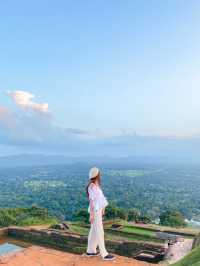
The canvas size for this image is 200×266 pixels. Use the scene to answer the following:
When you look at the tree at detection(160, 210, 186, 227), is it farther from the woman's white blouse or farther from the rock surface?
the woman's white blouse

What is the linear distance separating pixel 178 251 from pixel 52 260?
525 centimetres

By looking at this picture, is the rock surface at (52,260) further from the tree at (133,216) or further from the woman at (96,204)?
the tree at (133,216)

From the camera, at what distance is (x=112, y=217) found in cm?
2200

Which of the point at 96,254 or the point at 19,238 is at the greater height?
the point at 96,254

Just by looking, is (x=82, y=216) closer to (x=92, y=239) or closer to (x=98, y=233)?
(x=92, y=239)

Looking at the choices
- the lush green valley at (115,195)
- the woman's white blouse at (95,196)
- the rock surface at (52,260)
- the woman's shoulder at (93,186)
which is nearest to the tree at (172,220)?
the lush green valley at (115,195)

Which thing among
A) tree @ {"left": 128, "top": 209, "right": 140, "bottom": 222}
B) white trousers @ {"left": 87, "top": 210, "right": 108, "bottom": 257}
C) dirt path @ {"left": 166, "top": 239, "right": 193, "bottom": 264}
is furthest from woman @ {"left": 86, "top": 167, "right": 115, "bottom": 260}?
tree @ {"left": 128, "top": 209, "right": 140, "bottom": 222}

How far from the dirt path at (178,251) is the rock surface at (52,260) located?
297cm

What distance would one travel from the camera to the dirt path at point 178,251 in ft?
30.9

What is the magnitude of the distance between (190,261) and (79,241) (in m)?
7.11

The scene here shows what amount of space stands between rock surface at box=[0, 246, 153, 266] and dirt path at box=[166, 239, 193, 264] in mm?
2967

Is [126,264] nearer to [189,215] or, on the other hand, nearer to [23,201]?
[189,215]

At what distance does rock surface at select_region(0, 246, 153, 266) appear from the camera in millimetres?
6152

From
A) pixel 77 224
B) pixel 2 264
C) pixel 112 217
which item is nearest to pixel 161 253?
pixel 2 264
